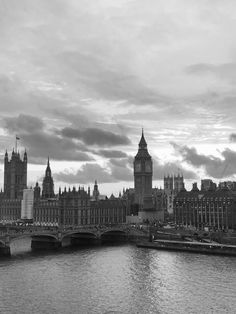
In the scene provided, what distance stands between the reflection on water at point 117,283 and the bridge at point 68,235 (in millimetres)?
5502

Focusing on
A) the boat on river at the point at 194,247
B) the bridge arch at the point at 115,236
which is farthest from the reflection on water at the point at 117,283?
the bridge arch at the point at 115,236

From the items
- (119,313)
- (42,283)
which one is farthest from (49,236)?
(119,313)

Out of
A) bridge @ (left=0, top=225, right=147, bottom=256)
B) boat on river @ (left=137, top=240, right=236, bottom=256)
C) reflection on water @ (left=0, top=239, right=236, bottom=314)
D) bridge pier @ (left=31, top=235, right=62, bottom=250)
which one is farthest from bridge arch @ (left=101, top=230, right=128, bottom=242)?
reflection on water @ (left=0, top=239, right=236, bottom=314)

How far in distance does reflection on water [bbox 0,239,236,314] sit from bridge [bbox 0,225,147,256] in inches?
217

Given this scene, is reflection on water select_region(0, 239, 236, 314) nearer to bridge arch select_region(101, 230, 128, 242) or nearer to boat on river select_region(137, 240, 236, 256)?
boat on river select_region(137, 240, 236, 256)

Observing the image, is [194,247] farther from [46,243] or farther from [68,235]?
[68,235]

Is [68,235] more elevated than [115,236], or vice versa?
[68,235]

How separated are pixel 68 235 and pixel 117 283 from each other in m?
76.2

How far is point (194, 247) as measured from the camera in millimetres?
132125

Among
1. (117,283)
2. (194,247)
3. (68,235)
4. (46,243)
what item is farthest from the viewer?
(68,235)

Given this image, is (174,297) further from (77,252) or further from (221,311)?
(77,252)

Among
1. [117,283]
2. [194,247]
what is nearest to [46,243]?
[194,247]

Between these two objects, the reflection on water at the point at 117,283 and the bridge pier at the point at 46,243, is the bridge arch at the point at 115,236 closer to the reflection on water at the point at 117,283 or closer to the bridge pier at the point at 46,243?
the bridge pier at the point at 46,243

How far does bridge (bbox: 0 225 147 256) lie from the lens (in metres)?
123
